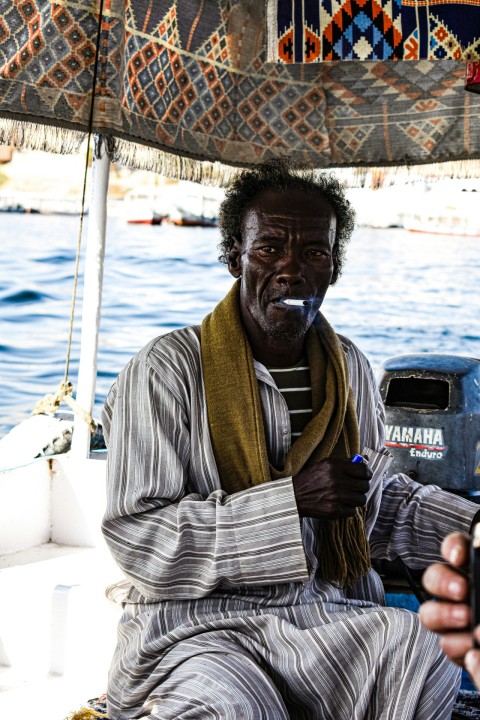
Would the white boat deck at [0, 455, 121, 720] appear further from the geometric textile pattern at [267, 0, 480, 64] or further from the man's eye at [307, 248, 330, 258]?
the geometric textile pattern at [267, 0, 480, 64]

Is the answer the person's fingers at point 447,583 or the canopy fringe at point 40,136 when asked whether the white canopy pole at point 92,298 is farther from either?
the person's fingers at point 447,583

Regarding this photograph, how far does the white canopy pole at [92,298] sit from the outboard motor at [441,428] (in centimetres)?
111

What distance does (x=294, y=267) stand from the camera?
7.91 feet

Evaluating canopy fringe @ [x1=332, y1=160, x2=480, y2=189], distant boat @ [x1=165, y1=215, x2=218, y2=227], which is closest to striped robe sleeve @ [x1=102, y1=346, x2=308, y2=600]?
canopy fringe @ [x1=332, y1=160, x2=480, y2=189]

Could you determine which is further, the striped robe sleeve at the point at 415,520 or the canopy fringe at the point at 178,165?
the canopy fringe at the point at 178,165

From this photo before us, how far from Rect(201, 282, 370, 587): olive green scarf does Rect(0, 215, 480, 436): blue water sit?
12.8 meters

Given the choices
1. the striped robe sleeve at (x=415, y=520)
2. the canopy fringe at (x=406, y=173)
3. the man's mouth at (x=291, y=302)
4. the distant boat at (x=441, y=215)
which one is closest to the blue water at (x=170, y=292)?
the distant boat at (x=441, y=215)

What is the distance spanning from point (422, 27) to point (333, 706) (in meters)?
2.07

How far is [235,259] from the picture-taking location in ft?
8.49

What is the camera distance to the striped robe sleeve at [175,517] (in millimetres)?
2090

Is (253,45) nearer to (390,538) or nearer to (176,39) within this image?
(176,39)

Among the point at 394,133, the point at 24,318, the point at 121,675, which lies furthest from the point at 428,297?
the point at 121,675

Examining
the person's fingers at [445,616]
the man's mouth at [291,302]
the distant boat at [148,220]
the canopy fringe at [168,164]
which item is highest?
the distant boat at [148,220]

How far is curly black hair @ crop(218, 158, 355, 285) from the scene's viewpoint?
100 inches
